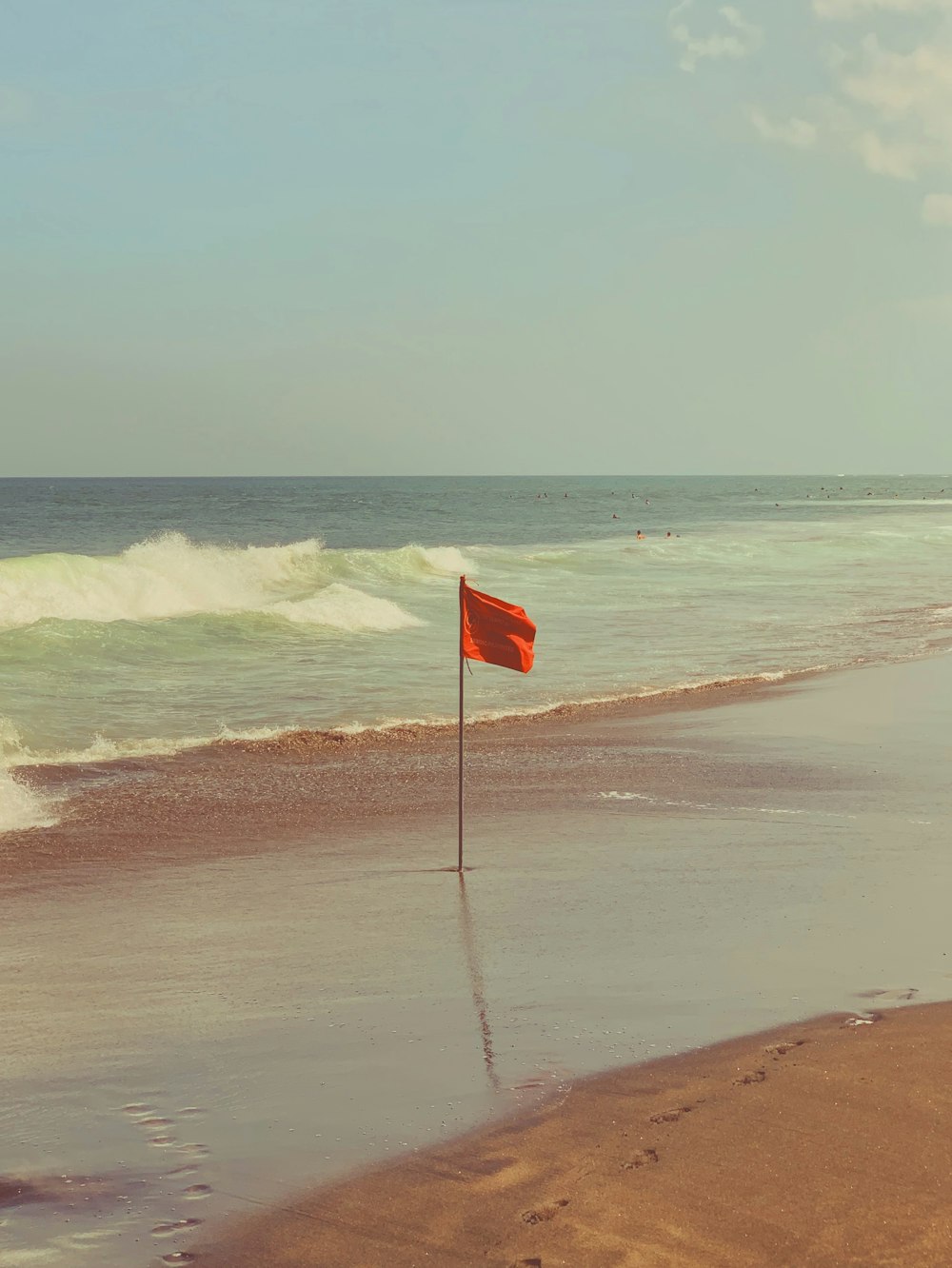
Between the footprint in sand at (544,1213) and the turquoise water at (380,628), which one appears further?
the turquoise water at (380,628)

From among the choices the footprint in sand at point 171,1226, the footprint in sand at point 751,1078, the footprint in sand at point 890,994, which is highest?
the footprint in sand at point 890,994

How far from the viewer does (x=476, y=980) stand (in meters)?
6.85

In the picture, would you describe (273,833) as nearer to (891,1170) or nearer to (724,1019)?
(724,1019)

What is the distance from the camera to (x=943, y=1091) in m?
5.43

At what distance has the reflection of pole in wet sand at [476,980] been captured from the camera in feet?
18.9

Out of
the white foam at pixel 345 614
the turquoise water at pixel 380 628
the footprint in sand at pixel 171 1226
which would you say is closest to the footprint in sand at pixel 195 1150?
→ the footprint in sand at pixel 171 1226

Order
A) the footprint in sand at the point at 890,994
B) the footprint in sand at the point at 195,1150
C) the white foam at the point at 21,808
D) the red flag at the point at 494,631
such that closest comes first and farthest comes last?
the footprint in sand at the point at 195,1150 < the footprint in sand at the point at 890,994 < the red flag at the point at 494,631 < the white foam at the point at 21,808

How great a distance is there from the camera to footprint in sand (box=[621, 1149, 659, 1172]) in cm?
487

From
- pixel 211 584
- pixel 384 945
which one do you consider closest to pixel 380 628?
pixel 211 584

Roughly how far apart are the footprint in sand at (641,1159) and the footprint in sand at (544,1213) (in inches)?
13.1

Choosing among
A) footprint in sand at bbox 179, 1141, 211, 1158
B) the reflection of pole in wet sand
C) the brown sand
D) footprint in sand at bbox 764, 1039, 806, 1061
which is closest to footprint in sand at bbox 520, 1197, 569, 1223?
the brown sand

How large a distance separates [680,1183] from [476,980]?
7.35 feet

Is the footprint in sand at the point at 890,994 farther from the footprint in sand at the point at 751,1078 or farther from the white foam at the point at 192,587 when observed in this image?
the white foam at the point at 192,587

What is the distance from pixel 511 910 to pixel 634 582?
3061 cm
